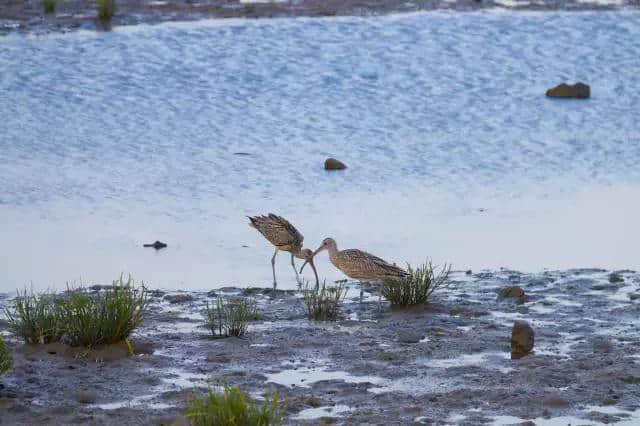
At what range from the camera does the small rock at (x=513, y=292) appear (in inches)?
461

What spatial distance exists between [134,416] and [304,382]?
133cm

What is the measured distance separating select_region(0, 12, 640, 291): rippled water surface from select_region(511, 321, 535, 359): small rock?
3412mm

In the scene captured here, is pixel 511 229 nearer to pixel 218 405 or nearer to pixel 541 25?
pixel 218 405

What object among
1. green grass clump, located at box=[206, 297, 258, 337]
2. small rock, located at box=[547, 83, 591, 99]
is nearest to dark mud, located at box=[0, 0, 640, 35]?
small rock, located at box=[547, 83, 591, 99]

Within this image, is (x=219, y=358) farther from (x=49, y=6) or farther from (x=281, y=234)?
(x=49, y=6)

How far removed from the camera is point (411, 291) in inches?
451

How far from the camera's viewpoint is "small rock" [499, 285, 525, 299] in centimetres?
1171

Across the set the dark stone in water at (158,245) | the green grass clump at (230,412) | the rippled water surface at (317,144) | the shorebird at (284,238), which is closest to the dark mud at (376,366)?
the green grass clump at (230,412)

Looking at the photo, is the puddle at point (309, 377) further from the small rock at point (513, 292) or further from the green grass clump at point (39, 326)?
the small rock at point (513, 292)

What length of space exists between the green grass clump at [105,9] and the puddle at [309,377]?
67.7ft

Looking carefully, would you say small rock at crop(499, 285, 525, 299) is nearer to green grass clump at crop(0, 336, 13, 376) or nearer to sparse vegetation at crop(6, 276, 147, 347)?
sparse vegetation at crop(6, 276, 147, 347)

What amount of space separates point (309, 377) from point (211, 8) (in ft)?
71.4

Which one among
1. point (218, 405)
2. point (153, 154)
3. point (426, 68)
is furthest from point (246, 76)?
point (218, 405)

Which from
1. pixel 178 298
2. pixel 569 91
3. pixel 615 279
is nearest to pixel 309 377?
pixel 178 298
